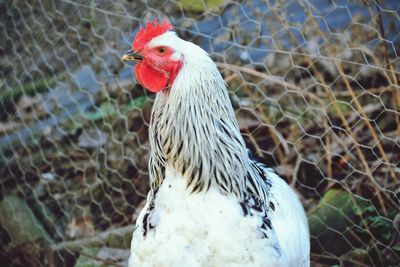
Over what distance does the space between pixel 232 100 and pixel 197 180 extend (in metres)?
0.91

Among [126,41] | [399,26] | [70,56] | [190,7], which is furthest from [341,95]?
[70,56]

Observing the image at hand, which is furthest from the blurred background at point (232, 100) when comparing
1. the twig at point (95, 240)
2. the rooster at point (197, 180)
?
the rooster at point (197, 180)

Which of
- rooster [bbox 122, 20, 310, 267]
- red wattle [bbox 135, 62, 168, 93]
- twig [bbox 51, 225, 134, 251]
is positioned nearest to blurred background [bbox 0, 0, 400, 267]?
twig [bbox 51, 225, 134, 251]

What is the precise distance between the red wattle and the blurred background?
2.33 ft

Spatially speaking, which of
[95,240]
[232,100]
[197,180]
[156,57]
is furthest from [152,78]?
[95,240]

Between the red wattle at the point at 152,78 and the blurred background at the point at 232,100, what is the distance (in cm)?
71

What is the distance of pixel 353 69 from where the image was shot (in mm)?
2215

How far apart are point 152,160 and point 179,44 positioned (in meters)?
0.30

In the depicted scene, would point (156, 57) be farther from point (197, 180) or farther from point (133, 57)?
point (197, 180)

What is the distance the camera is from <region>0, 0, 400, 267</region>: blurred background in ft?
6.64

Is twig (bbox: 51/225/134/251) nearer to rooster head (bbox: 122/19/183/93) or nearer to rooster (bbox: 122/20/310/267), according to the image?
rooster (bbox: 122/20/310/267)

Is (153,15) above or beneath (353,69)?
above

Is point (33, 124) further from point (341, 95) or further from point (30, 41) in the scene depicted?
point (341, 95)

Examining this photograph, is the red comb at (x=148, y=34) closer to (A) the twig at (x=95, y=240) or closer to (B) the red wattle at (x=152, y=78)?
(B) the red wattle at (x=152, y=78)
